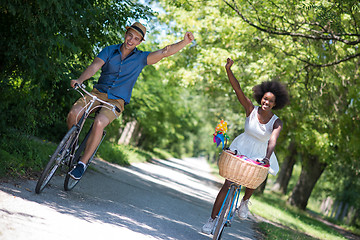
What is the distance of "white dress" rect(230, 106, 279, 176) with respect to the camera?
6.09 meters

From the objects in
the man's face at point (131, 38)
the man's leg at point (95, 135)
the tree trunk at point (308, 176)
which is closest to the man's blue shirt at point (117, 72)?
the man's face at point (131, 38)

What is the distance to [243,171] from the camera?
549 cm

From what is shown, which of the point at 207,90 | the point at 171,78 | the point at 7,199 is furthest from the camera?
the point at 207,90

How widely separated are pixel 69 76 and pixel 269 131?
424 centimetres

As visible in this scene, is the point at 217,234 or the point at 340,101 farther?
the point at 340,101

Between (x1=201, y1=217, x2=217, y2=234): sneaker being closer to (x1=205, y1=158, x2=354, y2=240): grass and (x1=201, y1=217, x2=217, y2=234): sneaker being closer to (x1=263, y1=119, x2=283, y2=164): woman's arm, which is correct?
(x1=263, y1=119, x2=283, y2=164): woman's arm

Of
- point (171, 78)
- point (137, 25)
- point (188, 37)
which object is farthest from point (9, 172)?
point (171, 78)

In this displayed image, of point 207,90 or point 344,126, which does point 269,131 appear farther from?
point 207,90

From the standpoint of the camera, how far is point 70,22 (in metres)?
6.66

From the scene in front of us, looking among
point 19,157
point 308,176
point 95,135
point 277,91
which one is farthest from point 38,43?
point 308,176

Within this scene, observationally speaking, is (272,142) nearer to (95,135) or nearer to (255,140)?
(255,140)

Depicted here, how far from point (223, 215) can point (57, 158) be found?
223 cm

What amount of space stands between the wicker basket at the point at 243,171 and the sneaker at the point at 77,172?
76.0 inches

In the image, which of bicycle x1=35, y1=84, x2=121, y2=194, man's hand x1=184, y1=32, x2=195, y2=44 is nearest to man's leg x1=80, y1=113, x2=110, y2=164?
bicycle x1=35, y1=84, x2=121, y2=194
